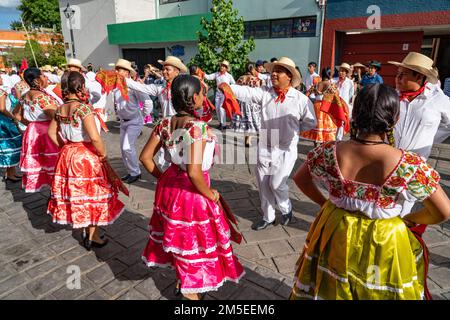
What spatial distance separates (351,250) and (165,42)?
16709mm

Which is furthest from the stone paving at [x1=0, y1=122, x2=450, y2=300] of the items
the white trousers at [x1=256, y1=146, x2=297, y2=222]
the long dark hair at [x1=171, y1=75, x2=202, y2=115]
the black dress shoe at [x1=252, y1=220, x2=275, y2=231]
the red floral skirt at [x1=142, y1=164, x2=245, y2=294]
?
the long dark hair at [x1=171, y1=75, x2=202, y2=115]

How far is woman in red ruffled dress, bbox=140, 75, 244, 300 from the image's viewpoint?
7.35ft

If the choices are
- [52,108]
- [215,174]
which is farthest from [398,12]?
[52,108]

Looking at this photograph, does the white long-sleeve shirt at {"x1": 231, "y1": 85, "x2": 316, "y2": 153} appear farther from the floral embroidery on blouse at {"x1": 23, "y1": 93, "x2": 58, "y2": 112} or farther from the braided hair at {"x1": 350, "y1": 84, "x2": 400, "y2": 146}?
the floral embroidery on blouse at {"x1": 23, "y1": 93, "x2": 58, "y2": 112}

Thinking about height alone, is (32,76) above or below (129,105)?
above

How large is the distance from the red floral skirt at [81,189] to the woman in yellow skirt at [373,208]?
235cm

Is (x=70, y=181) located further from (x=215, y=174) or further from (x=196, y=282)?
(x=215, y=174)

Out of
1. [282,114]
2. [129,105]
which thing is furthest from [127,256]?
[129,105]

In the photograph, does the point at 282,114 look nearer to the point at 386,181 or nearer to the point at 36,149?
the point at 386,181

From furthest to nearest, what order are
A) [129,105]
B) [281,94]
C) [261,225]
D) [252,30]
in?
[252,30] → [129,105] → [261,225] → [281,94]

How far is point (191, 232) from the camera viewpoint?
7.75ft

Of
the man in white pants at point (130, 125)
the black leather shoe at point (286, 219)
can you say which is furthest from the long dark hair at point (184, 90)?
the man in white pants at point (130, 125)

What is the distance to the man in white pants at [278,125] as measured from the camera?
11.5 feet

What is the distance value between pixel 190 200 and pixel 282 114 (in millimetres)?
1744
